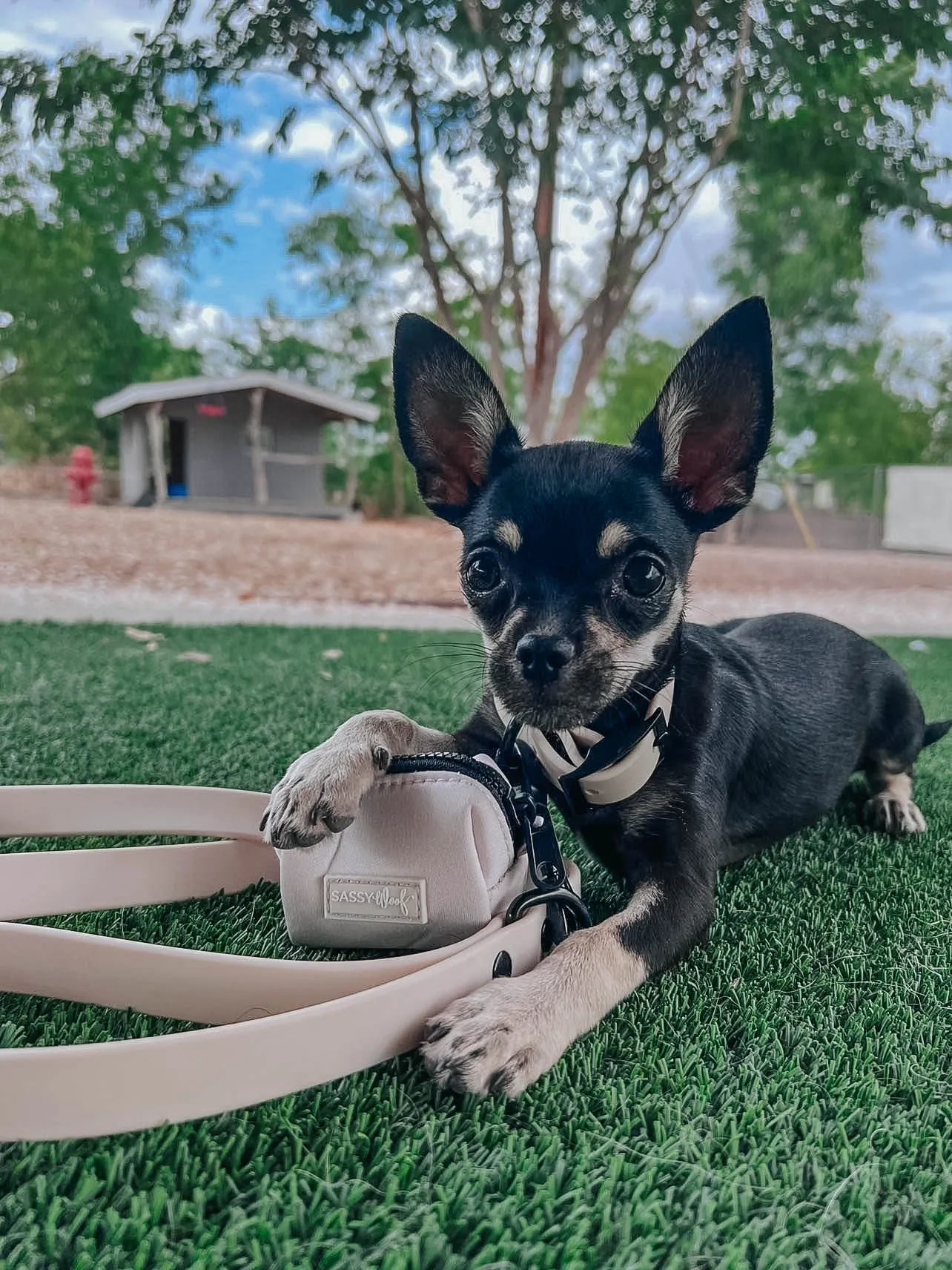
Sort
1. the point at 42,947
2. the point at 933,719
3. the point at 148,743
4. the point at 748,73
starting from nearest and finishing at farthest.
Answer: the point at 42,947
the point at 148,743
the point at 933,719
the point at 748,73

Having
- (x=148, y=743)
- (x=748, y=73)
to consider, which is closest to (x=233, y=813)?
(x=148, y=743)

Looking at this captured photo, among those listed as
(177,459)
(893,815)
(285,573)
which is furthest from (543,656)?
(177,459)

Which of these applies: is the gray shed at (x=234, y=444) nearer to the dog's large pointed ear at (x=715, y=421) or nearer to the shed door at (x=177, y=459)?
the shed door at (x=177, y=459)

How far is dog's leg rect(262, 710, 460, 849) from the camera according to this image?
1054mm

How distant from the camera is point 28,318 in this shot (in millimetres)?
9086

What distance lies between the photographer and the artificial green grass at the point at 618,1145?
67cm

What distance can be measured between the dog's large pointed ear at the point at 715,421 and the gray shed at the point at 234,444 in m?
10.2

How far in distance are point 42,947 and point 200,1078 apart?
30cm

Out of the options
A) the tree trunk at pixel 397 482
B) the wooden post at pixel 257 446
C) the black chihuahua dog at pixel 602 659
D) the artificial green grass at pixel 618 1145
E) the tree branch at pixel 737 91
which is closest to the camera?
the artificial green grass at pixel 618 1145

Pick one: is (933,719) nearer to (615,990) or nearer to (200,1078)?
(615,990)

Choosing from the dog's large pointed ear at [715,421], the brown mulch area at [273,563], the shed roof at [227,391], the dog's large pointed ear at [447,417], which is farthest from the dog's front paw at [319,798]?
the shed roof at [227,391]

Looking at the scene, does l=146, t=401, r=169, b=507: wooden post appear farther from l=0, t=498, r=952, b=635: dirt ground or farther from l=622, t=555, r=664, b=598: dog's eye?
l=622, t=555, r=664, b=598: dog's eye

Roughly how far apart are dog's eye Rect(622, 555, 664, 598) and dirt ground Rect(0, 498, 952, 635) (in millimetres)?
3803

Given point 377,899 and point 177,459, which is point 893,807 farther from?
point 177,459
